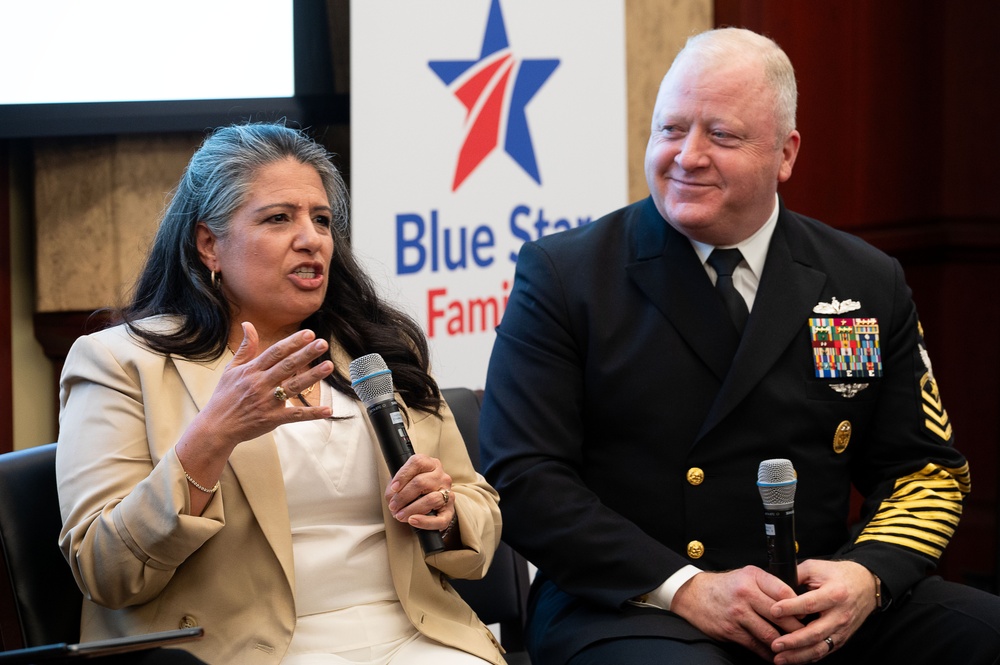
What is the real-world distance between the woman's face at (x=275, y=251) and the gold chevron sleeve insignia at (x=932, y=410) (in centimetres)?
124

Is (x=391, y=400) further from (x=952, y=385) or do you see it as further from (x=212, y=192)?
(x=952, y=385)

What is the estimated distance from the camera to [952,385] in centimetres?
487

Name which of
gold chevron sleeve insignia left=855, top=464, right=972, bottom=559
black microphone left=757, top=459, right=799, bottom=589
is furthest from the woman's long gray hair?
gold chevron sleeve insignia left=855, top=464, right=972, bottom=559

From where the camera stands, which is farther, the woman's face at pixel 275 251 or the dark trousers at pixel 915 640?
the woman's face at pixel 275 251

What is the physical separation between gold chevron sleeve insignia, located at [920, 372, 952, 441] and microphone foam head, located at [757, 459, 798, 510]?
2.25 feet

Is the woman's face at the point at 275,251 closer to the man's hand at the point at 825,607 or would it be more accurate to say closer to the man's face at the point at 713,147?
the man's face at the point at 713,147

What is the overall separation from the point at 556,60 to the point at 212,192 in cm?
154

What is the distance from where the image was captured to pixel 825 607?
210 centimetres

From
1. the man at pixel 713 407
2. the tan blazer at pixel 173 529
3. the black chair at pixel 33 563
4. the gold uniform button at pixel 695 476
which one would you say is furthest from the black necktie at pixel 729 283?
the black chair at pixel 33 563

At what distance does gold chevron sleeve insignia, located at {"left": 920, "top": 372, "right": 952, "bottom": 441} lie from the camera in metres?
2.43

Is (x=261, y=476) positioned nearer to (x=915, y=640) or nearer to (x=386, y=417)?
(x=386, y=417)

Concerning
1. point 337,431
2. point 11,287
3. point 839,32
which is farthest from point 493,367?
point 839,32

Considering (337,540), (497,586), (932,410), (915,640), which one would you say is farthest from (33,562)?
(932,410)

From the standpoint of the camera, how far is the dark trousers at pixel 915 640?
2098 millimetres
